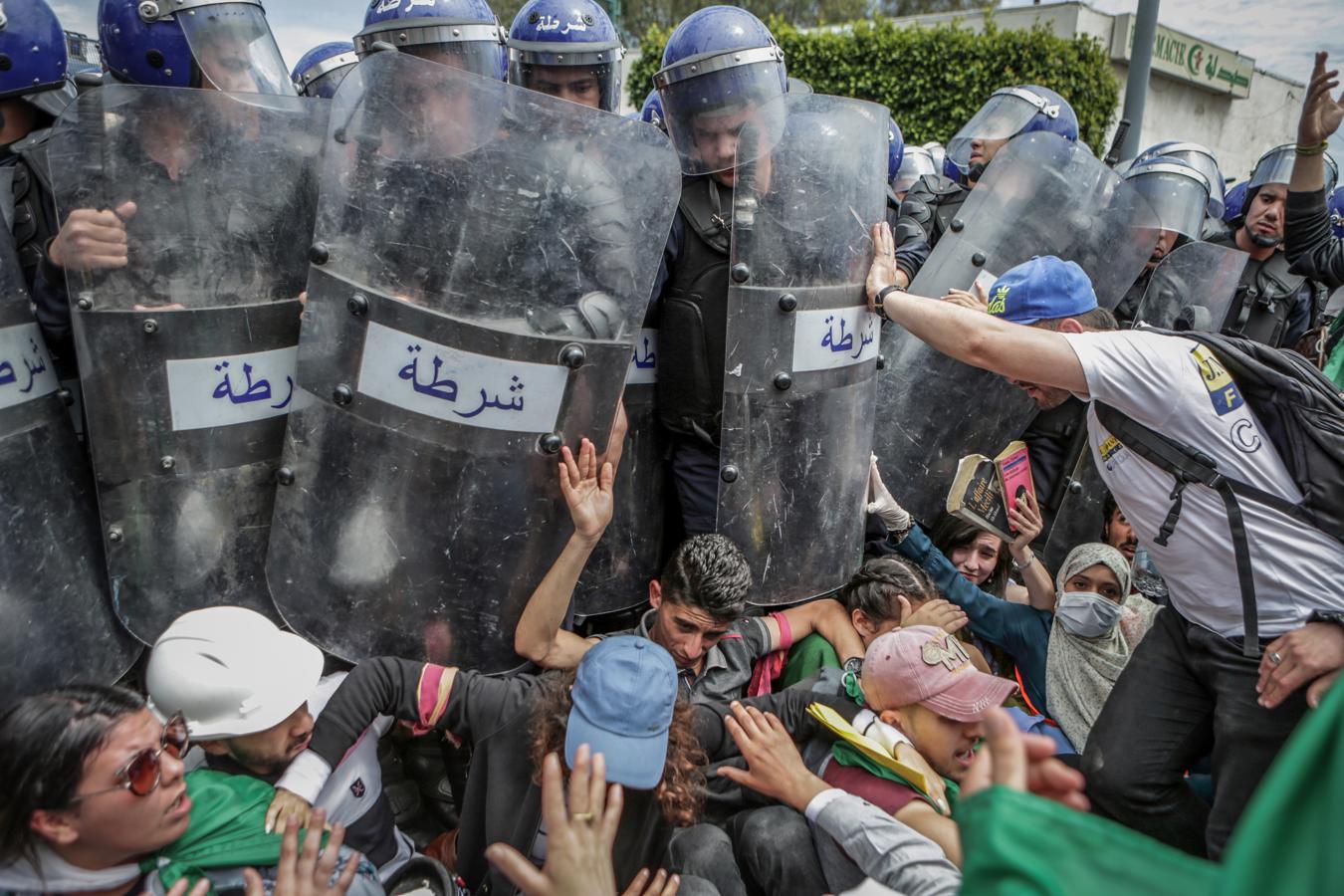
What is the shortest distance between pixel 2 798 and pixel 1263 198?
5164mm

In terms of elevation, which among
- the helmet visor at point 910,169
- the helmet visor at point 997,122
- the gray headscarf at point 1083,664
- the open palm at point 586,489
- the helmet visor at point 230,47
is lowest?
the gray headscarf at point 1083,664

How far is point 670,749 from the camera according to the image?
2.08 metres

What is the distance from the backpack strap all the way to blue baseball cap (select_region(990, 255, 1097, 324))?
0.56 meters

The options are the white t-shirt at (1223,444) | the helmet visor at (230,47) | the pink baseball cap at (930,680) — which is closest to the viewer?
the white t-shirt at (1223,444)

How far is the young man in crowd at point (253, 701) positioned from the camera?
6.21 feet

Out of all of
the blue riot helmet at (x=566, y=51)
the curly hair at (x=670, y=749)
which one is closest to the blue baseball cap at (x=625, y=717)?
the curly hair at (x=670, y=749)

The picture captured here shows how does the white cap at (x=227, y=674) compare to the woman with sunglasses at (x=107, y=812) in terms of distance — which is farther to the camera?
the white cap at (x=227, y=674)

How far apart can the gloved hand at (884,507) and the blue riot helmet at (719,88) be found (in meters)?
1.07

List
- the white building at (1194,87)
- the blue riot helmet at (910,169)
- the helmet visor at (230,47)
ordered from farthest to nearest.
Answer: the white building at (1194,87), the blue riot helmet at (910,169), the helmet visor at (230,47)

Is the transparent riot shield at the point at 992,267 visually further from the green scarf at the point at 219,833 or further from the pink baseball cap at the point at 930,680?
the green scarf at the point at 219,833

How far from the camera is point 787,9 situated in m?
29.2

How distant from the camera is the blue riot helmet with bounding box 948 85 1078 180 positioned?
4387 mm

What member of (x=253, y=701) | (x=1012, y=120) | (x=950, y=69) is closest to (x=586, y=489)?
(x=253, y=701)

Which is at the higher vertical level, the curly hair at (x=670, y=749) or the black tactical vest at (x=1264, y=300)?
the black tactical vest at (x=1264, y=300)
